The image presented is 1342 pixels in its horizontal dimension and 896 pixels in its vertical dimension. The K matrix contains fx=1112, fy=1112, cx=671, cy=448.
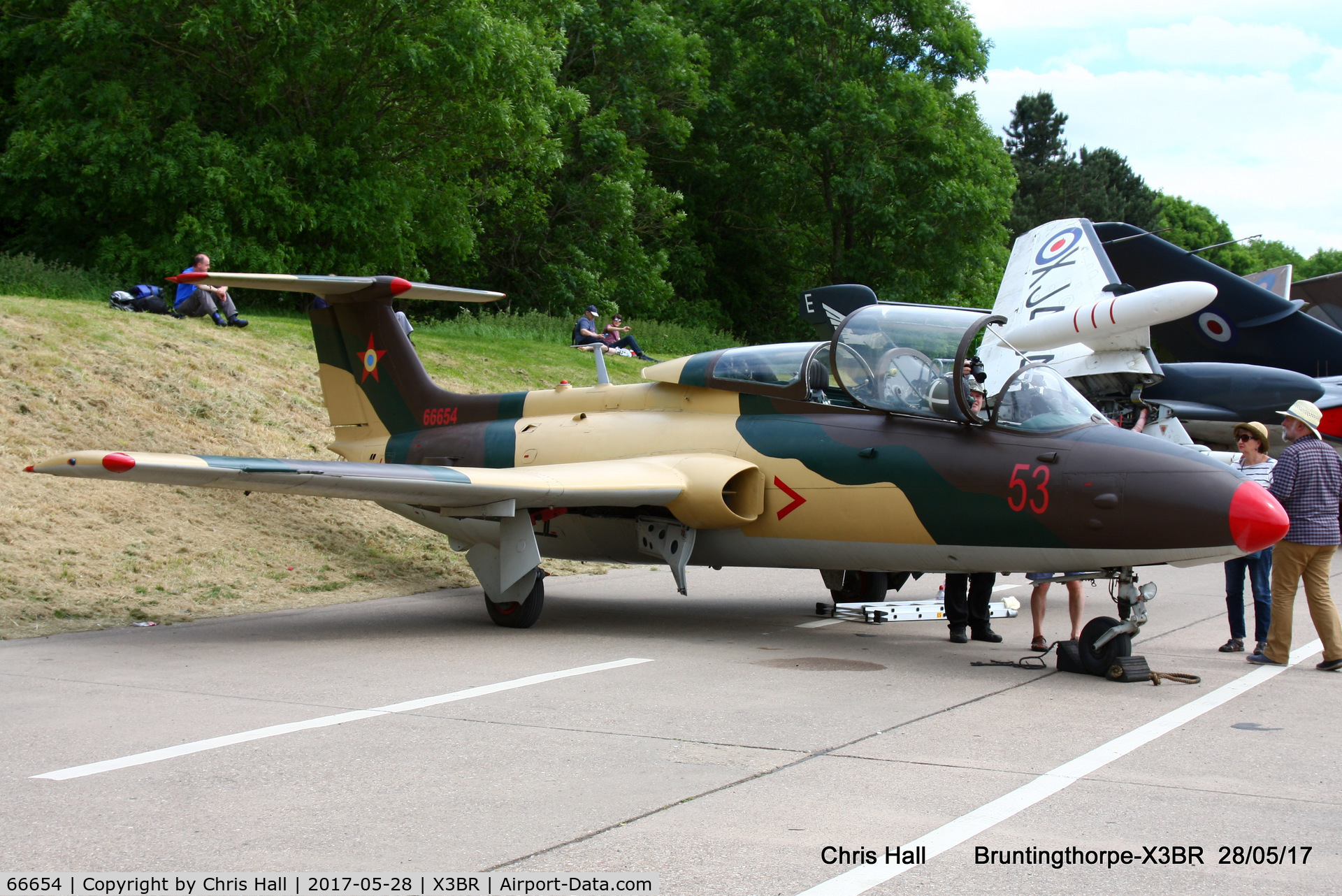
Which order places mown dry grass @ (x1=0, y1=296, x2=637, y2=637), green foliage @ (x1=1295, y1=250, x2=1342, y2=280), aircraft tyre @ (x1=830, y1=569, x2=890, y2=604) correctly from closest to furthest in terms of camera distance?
mown dry grass @ (x1=0, y1=296, x2=637, y2=637) < aircraft tyre @ (x1=830, y1=569, x2=890, y2=604) < green foliage @ (x1=1295, y1=250, x2=1342, y2=280)

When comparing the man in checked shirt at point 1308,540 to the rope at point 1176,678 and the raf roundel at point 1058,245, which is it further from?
the raf roundel at point 1058,245

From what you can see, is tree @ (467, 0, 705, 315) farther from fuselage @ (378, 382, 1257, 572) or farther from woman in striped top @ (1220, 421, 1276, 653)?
woman in striped top @ (1220, 421, 1276, 653)

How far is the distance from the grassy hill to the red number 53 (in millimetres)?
6924

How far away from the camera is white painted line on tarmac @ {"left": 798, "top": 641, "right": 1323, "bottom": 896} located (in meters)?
3.72

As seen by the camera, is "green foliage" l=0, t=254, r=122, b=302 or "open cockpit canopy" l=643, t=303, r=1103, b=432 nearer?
"open cockpit canopy" l=643, t=303, r=1103, b=432

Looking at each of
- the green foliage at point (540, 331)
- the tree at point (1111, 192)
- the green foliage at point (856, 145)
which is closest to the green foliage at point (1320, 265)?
the tree at point (1111, 192)

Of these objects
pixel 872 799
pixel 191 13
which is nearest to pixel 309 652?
pixel 872 799

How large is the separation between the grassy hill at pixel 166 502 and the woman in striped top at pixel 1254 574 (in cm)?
786

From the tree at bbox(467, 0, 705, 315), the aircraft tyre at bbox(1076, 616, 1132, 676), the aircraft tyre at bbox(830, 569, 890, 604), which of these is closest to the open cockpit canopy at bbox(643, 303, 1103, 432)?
the aircraft tyre at bbox(1076, 616, 1132, 676)

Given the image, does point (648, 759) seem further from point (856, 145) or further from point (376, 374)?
point (856, 145)

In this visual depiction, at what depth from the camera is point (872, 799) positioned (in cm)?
461

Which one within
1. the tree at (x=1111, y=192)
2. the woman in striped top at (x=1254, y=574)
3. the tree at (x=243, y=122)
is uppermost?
the tree at (x=1111, y=192)

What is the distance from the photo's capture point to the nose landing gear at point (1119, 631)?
24.7 feet

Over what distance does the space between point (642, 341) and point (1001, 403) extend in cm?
2515
